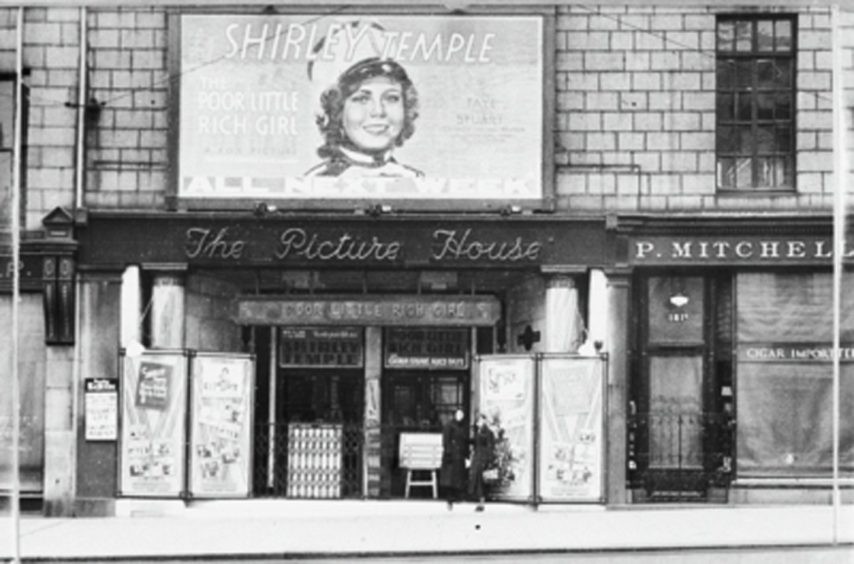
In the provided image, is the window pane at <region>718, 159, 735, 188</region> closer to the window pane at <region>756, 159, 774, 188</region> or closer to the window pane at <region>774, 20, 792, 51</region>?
the window pane at <region>756, 159, 774, 188</region>

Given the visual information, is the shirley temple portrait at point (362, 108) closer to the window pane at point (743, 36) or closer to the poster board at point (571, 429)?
the poster board at point (571, 429)

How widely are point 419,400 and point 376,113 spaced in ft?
16.1

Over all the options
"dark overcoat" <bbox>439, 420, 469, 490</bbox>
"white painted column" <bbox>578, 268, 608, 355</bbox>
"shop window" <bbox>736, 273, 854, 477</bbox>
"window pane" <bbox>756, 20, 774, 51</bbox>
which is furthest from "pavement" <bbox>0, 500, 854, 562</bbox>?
"window pane" <bbox>756, 20, 774, 51</bbox>

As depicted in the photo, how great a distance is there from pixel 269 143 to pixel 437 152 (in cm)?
266

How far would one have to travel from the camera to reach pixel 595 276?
919 inches

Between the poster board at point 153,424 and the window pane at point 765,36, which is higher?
the window pane at point 765,36

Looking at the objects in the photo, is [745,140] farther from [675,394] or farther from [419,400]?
[419,400]

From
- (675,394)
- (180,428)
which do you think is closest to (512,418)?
(675,394)

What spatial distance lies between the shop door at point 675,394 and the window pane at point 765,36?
383 centimetres

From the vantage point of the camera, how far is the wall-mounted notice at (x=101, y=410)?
23031 mm

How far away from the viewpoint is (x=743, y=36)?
23.5m

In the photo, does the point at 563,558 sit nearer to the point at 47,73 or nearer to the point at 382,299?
the point at 382,299

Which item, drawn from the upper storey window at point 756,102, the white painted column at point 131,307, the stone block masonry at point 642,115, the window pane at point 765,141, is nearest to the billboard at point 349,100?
the stone block masonry at point 642,115

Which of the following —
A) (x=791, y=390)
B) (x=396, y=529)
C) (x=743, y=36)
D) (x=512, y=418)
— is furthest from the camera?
(x=743, y=36)
